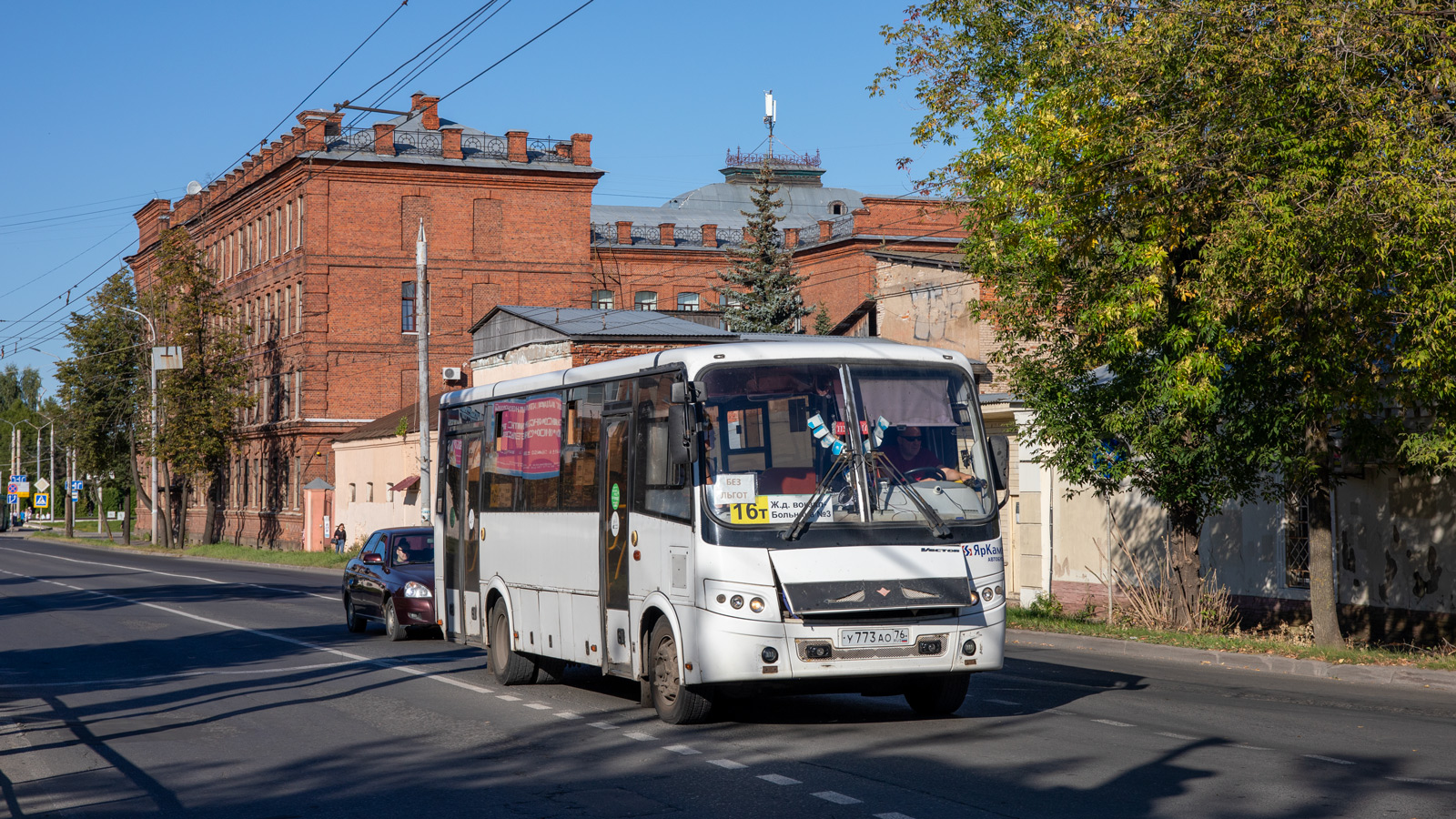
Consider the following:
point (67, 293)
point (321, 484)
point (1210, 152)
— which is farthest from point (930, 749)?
point (67, 293)

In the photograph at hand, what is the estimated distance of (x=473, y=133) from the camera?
226ft

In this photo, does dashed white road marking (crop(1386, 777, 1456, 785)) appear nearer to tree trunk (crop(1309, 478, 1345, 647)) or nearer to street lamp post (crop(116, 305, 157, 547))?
tree trunk (crop(1309, 478, 1345, 647))

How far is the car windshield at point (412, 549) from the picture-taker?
21.0m

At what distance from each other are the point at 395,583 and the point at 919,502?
10947 millimetres

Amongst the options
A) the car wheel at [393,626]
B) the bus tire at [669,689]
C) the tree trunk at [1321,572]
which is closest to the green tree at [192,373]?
the car wheel at [393,626]

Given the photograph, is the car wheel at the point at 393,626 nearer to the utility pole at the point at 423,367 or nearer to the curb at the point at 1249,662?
the curb at the point at 1249,662

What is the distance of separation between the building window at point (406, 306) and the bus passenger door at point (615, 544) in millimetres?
54885

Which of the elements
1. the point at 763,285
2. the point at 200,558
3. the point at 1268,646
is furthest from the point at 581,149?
the point at 1268,646

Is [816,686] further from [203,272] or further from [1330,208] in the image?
[203,272]

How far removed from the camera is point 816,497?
1063cm

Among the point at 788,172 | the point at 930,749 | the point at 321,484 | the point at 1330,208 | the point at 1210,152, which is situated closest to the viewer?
the point at 930,749

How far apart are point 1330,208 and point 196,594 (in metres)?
25.2

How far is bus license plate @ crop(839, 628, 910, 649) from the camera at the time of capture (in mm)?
10406

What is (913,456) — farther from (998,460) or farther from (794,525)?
(794,525)
